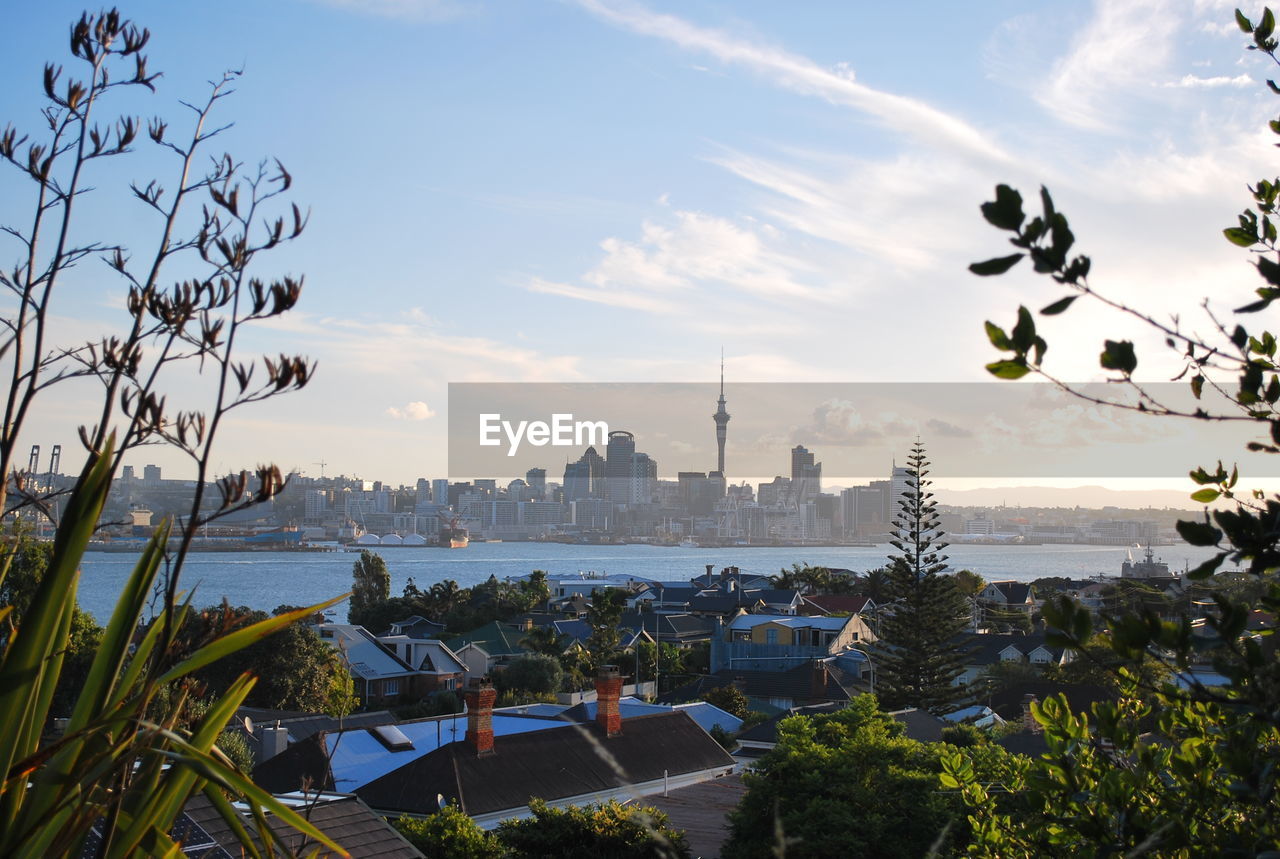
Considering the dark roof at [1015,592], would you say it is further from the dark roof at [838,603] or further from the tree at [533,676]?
the tree at [533,676]

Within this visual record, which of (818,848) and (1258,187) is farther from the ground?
(1258,187)

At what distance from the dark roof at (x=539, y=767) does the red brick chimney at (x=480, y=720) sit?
0.39 ft

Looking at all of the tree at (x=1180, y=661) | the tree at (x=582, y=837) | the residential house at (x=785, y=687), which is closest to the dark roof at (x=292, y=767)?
the tree at (x=582, y=837)

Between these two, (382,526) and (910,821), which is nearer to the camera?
(910,821)

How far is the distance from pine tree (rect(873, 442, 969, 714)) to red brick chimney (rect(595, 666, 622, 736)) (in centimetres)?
932

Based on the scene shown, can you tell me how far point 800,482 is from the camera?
200 metres

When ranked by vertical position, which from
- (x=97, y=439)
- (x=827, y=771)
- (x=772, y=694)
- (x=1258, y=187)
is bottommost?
(x=772, y=694)

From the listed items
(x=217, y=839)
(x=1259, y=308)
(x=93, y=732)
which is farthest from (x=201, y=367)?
(x=217, y=839)

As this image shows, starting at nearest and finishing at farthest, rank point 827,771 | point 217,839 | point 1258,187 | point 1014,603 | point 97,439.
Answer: point 97,439
point 1258,187
point 217,839
point 827,771
point 1014,603

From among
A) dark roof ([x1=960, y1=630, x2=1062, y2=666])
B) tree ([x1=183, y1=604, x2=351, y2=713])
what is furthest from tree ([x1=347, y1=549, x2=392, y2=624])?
dark roof ([x1=960, y1=630, x2=1062, y2=666])

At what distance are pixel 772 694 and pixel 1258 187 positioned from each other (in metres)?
25.0

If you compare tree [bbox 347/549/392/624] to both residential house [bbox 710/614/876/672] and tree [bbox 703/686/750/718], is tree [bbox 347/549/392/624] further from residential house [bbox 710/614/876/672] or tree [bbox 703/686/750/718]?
tree [bbox 703/686/750/718]

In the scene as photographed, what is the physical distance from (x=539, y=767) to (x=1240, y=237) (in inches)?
503

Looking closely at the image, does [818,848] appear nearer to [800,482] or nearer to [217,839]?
[217,839]
